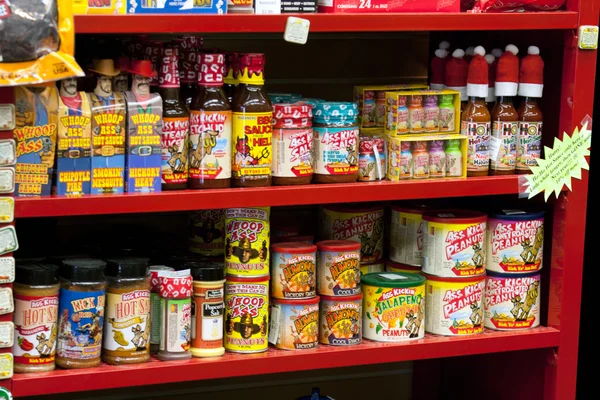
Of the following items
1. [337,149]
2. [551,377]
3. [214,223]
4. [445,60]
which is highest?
[445,60]

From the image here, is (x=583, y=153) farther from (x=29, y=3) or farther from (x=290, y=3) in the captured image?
(x=29, y=3)

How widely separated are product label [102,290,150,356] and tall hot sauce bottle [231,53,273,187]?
1.16 ft

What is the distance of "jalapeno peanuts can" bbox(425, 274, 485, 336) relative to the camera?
2.64 meters

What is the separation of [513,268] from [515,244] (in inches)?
2.5

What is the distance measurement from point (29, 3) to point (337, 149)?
80 centimetres

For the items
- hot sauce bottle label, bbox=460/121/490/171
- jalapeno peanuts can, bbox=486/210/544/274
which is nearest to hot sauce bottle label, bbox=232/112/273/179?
hot sauce bottle label, bbox=460/121/490/171

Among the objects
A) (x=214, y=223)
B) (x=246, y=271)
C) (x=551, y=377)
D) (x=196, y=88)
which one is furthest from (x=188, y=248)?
(x=551, y=377)

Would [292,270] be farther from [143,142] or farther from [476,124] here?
[476,124]

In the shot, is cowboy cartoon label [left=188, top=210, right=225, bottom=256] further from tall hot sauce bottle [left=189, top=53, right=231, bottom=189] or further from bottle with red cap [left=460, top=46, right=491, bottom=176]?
bottle with red cap [left=460, top=46, right=491, bottom=176]

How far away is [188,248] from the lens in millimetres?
2703

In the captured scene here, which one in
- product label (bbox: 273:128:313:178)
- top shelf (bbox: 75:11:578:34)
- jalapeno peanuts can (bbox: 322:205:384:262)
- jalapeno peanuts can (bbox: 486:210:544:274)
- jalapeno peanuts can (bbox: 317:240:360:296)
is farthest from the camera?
jalapeno peanuts can (bbox: 322:205:384:262)

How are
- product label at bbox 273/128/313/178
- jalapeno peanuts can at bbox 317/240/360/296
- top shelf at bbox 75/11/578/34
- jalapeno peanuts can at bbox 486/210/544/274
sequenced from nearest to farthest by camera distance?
top shelf at bbox 75/11/578/34 < product label at bbox 273/128/313/178 < jalapeno peanuts can at bbox 317/240/360/296 < jalapeno peanuts can at bbox 486/210/544/274

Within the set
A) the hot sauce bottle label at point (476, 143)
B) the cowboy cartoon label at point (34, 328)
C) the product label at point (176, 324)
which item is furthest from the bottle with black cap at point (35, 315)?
the hot sauce bottle label at point (476, 143)

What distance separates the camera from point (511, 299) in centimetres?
271
